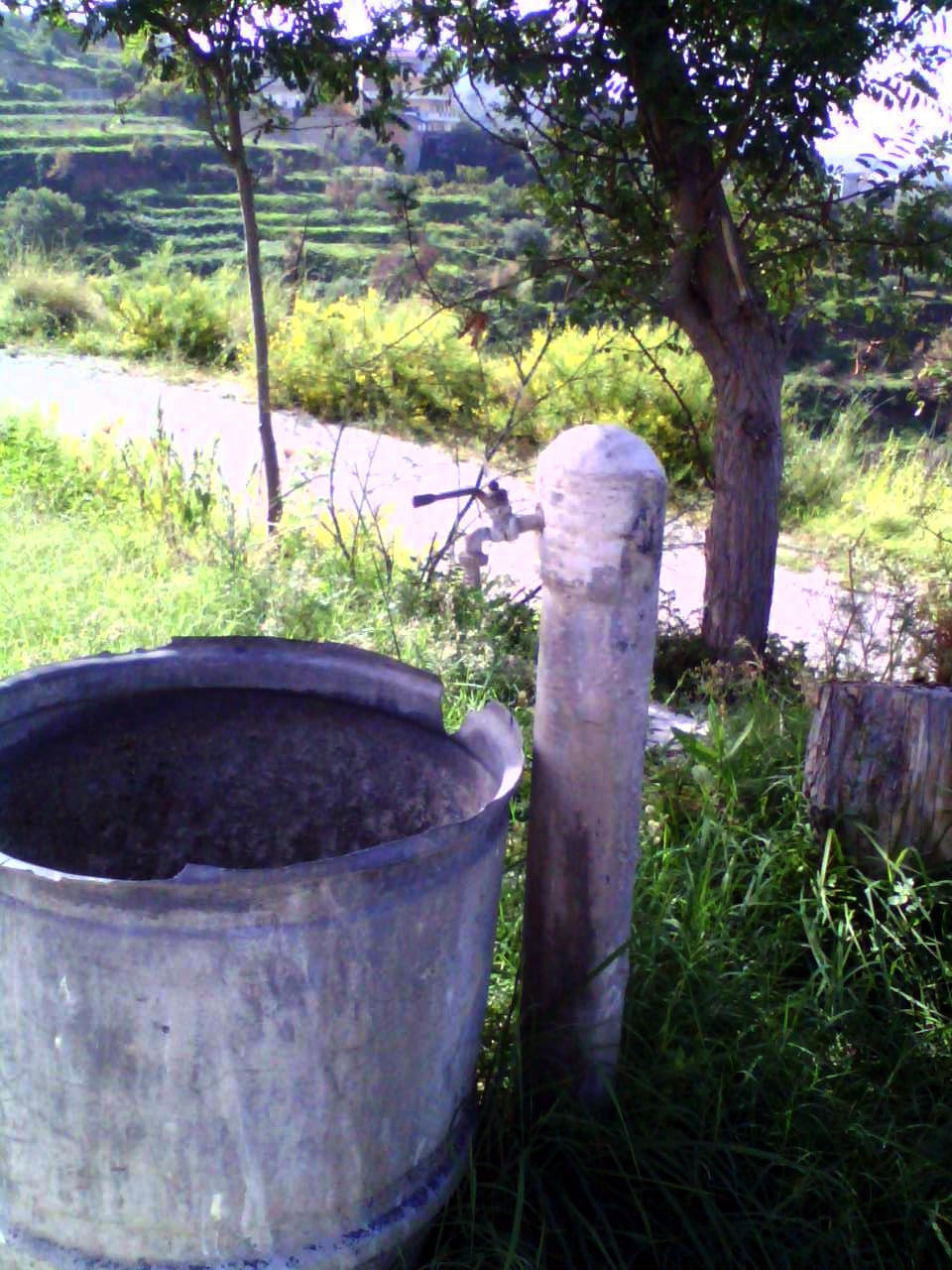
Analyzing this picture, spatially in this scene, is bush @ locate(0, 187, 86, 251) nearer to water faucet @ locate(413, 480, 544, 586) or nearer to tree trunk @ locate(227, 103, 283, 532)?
tree trunk @ locate(227, 103, 283, 532)

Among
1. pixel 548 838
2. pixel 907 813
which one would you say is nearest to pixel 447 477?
pixel 907 813

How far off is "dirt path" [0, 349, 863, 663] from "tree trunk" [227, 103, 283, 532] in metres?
0.23

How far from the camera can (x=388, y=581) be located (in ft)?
13.3

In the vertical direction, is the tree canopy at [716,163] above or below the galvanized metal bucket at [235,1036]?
above

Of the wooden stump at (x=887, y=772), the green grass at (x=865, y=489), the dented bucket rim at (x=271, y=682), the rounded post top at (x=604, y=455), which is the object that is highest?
the rounded post top at (x=604, y=455)

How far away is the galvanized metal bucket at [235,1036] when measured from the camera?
134 cm

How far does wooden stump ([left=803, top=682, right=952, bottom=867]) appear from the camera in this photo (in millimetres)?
2613

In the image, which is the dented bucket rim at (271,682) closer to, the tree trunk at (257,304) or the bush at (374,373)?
the tree trunk at (257,304)

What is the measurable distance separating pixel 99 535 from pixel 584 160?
246 cm

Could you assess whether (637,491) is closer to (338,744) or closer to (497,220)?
(338,744)

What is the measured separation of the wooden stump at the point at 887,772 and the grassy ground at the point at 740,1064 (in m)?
0.08

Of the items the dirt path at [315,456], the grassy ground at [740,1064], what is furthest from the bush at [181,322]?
the grassy ground at [740,1064]

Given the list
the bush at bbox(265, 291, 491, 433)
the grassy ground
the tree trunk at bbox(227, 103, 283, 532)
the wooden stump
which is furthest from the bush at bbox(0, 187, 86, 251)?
the wooden stump

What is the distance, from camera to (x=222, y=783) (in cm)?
215
